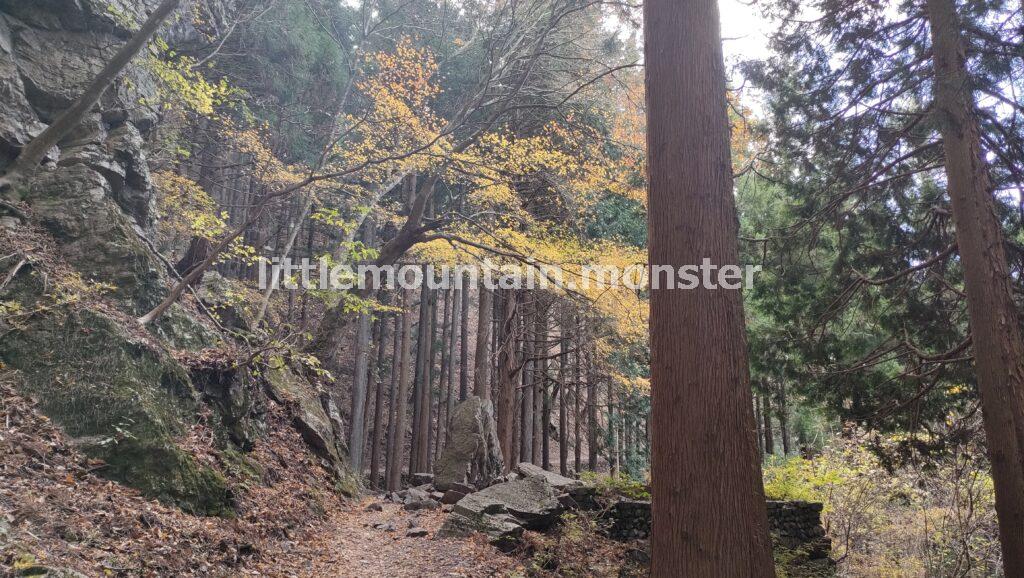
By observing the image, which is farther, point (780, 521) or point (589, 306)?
point (589, 306)

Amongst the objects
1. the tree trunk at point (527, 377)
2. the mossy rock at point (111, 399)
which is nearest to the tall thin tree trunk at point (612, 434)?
the tree trunk at point (527, 377)

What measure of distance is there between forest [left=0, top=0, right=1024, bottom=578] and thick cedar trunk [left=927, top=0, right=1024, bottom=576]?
3 cm

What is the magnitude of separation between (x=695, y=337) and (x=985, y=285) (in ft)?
13.5

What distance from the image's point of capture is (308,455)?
8.63 m

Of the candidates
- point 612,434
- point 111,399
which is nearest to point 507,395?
point 612,434

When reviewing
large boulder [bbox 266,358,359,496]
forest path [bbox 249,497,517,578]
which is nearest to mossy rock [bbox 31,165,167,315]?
large boulder [bbox 266,358,359,496]

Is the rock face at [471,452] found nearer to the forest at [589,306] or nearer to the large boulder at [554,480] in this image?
the forest at [589,306]

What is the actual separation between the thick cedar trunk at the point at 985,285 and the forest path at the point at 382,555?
4.47 meters

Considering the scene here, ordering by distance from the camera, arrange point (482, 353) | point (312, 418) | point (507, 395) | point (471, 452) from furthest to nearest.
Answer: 1. point (482, 353)
2. point (507, 395)
3. point (471, 452)
4. point (312, 418)

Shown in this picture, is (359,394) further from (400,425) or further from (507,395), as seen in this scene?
(507,395)

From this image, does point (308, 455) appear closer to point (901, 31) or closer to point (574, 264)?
point (574, 264)

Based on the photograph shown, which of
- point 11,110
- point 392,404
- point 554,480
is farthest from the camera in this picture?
point 392,404

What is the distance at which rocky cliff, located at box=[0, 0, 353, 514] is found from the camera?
14.7ft

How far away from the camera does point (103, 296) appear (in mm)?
5793
